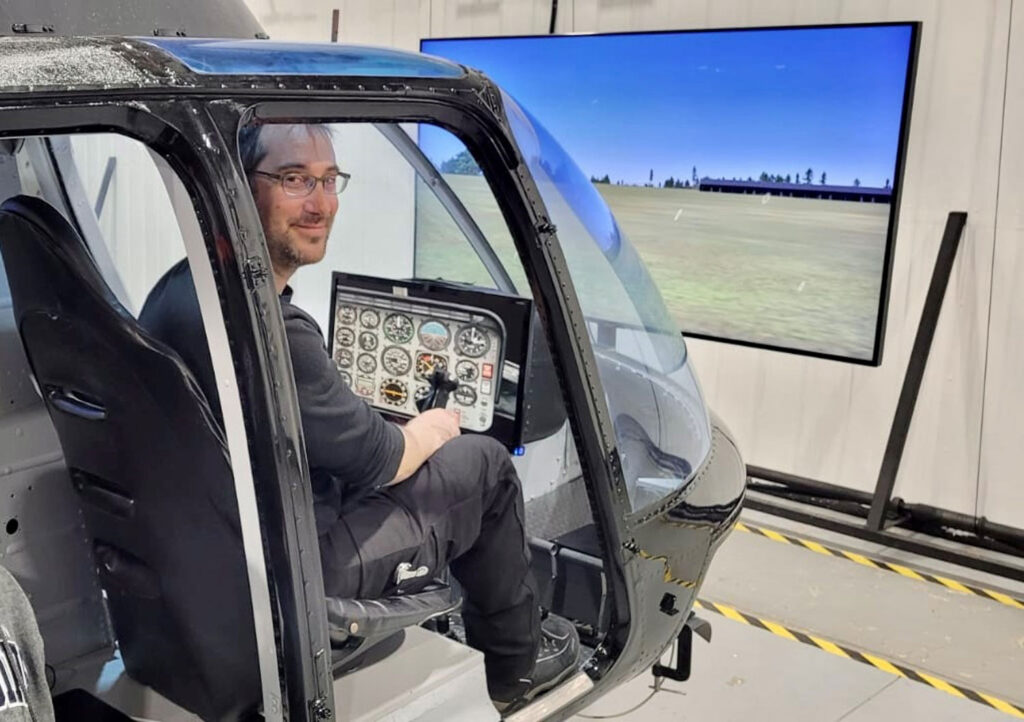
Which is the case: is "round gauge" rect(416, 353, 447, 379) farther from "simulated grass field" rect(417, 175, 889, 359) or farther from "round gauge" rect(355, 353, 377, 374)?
"simulated grass field" rect(417, 175, 889, 359)

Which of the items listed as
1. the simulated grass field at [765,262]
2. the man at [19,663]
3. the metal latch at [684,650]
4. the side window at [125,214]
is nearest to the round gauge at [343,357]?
the side window at [125,214]

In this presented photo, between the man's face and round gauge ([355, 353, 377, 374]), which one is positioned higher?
the man's face

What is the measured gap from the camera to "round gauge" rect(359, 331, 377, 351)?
2891 mm

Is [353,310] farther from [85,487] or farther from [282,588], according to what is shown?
[282,588]

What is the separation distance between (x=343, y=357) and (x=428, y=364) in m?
0.33

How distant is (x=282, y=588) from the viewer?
155 cm

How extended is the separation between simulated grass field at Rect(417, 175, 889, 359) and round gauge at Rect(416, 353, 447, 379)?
259 cm

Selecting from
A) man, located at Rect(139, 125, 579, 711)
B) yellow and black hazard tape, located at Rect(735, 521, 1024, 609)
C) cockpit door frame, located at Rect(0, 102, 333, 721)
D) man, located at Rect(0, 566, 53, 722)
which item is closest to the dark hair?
man, located at Rect(139, 125, 579, 711)

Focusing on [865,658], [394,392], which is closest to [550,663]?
[394,392]

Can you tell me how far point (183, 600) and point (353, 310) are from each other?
4.33 ft

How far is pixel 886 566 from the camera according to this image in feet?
14.1

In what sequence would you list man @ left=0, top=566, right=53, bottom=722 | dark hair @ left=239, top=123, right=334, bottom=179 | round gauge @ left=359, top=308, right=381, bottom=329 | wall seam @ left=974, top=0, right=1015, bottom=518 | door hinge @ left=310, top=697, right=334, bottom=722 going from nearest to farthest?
man @ left=0, top=566, right=53, bottom=722 < door hinge @ left=310, top=697, right=334, bottom=722 < dark hair @ left=239, top=123, right=334, bottom=179 < round gauge @ left=359, top=308, right=381, bottom=329 < wall seam @ left=974, top=0, right=1015, bottom=518

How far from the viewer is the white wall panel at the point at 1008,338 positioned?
422cm

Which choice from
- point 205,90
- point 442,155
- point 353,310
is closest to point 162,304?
point 205,90
